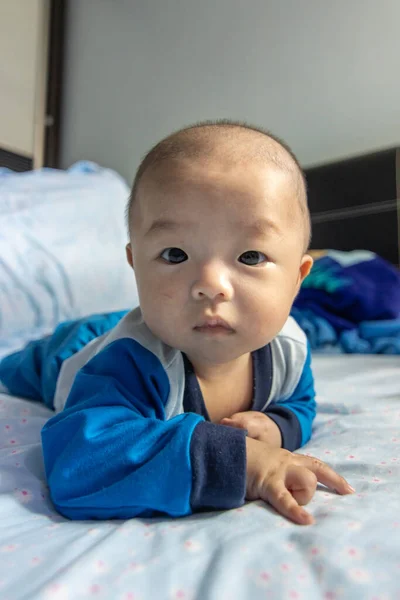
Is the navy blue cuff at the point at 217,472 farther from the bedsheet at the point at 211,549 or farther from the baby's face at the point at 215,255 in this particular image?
the baby's face at the point at 215,255

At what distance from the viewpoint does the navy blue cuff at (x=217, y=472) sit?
54cm

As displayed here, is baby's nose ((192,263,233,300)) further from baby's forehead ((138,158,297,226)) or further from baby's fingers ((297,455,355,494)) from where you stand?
baby's fingers ((297,455,355,494))

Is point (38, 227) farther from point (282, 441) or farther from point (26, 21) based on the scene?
point (26, 21)

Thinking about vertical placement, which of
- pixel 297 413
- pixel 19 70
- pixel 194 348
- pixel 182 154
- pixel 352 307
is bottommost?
pixel 352 307

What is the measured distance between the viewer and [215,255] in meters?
0.60

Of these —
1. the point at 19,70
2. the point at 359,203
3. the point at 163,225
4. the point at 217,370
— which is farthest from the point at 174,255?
the point at 19,70

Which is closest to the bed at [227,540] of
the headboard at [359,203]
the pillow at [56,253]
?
the pillow at [56,253]

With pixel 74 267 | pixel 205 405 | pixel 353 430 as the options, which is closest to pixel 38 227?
pixel 74 267

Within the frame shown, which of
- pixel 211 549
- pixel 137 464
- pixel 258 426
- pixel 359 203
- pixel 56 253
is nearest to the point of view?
pixel 211 549

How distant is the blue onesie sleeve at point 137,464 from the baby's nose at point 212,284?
0.14 meters

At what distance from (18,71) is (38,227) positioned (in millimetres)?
1369

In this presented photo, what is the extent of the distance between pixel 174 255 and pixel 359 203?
1.64 meters

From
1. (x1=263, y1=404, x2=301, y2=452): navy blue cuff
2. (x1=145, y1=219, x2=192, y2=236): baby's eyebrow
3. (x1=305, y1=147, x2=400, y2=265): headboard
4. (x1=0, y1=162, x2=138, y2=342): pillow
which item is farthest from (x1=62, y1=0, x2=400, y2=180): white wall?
(x1=145, y1=219, x2=192, y2=236): baby's eyebrow

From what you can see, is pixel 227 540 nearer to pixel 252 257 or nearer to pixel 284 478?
pixel 284 478
